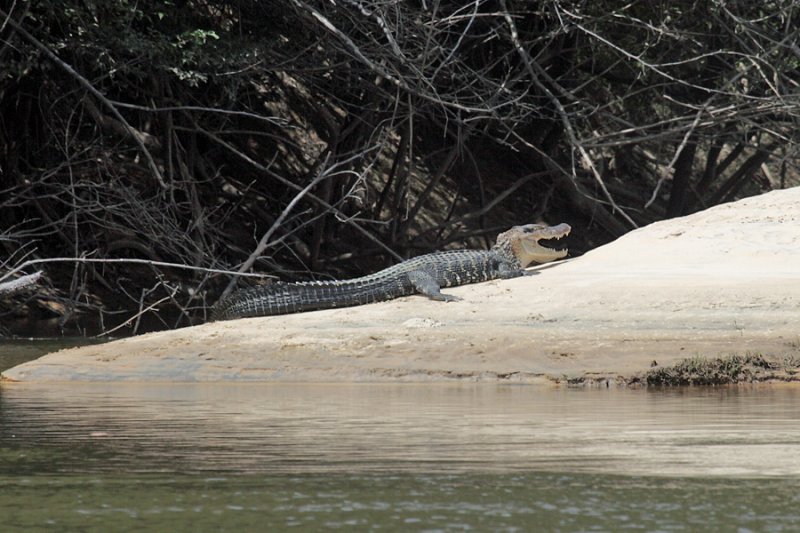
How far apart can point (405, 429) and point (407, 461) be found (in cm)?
97

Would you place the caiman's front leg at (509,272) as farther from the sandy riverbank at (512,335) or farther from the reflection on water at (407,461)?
the reflection on water at (407,461)

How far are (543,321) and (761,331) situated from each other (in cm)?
144

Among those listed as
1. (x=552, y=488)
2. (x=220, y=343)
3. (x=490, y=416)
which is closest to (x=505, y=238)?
(x=220, y=343)

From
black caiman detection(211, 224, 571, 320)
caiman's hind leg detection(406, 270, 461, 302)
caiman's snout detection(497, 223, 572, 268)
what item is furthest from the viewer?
caiman's snout detection(497, 223, 572, 268)

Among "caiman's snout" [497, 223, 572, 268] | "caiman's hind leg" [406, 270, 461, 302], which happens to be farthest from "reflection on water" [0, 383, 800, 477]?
"caiman's snout" [497, 223, 572, 268]

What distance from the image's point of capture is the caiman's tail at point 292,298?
10414 millimetres

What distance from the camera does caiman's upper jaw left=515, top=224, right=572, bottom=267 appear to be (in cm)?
1143

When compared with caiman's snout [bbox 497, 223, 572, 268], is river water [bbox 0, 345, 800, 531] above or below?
below

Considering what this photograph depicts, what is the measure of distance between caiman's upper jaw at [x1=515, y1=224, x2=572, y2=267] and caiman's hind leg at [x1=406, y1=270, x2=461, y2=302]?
1130 mm

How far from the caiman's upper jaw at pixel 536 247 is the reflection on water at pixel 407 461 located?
430cm

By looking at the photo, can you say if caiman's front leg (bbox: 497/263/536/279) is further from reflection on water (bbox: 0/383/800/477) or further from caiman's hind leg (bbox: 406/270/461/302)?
reflection on water (bbox: 0/383/800/477)

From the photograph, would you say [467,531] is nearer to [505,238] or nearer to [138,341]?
[138,341]

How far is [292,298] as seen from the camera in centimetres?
1043

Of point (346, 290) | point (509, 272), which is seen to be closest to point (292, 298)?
point (346, 290)
